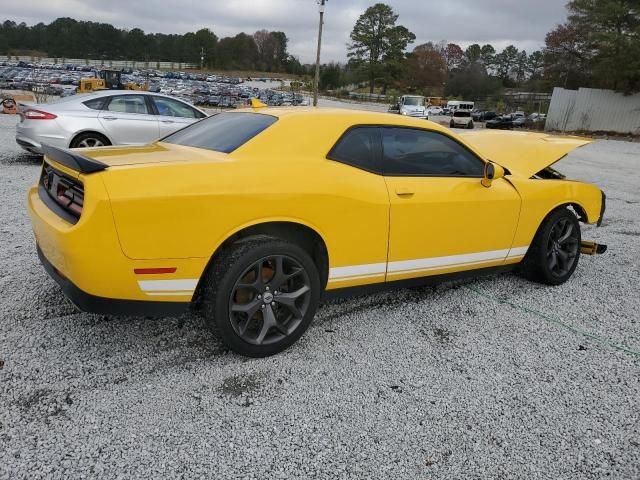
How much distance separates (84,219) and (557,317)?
133 inches

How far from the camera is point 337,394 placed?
265 centimetres

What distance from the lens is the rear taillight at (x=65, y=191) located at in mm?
2596

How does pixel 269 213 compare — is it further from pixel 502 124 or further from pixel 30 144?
pixel 502 124

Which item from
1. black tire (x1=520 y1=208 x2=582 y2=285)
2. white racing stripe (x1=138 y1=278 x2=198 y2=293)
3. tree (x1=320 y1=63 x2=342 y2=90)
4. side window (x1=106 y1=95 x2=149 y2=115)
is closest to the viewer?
white racing stripe (x1=138 y1=278 x2=198 y2=293)

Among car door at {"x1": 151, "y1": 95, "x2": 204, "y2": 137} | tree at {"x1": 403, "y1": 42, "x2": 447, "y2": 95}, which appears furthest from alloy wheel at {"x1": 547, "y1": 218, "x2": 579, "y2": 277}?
tree at {"x1": 403, "y1": 42, "x2": 447, "y2": 95}

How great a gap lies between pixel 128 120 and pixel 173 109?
37.7 inches

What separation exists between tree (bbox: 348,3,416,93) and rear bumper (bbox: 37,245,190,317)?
105941mm

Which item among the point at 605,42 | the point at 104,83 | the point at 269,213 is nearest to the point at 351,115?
the point at 269,213

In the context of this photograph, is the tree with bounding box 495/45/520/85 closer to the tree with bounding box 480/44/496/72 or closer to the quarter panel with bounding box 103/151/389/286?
the tree with bounding box 480/44/496/72

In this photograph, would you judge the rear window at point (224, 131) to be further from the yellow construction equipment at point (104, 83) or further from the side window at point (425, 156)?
the yellow construction equipment at point (104, 83)

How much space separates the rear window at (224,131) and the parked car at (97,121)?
460 cm

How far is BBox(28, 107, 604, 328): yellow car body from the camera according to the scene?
2420 millimetres

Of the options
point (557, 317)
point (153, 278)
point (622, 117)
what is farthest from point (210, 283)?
point (622, 117)

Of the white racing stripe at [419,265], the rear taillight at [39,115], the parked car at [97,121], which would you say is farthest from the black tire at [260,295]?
the rear taillight at [39,115]
